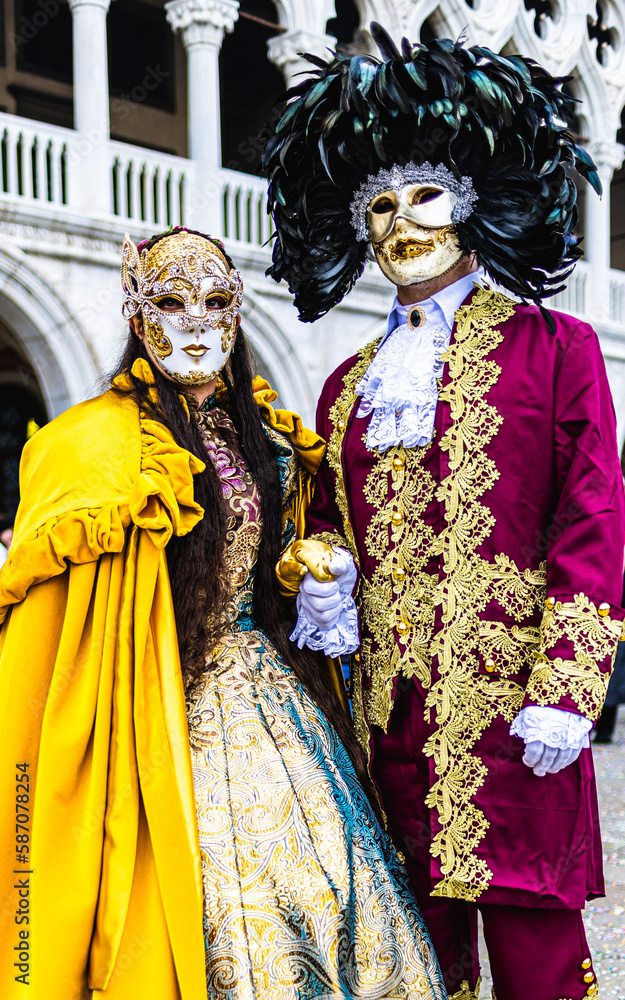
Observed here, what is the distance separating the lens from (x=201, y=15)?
25.7 feet

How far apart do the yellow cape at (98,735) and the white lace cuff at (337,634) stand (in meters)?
0.33

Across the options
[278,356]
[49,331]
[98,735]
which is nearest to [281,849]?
[98,735]

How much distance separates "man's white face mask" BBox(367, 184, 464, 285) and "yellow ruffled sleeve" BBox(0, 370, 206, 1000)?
61 centimetres

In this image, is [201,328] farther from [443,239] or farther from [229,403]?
[443,239]

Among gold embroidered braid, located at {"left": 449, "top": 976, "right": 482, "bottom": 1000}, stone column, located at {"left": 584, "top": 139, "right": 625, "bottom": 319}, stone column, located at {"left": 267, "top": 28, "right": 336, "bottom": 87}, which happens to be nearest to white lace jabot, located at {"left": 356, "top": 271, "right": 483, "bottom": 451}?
gold embroidered braid, located at {"left": 449, "top": 976, "right": 482, "bottom": 1000}

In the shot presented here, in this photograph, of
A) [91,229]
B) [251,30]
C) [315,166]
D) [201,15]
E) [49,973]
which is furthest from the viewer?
[251,30]

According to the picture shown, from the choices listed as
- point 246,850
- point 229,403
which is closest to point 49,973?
point 246,850

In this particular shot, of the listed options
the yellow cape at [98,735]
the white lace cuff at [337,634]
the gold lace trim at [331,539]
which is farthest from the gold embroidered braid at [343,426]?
the yellow cape at [98,735]

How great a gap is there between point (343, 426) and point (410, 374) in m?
0.20

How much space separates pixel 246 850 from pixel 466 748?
0.47m

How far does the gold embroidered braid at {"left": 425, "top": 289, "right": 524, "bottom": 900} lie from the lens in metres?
1.98

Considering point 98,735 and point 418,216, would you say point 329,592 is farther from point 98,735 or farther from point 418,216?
point 418,216

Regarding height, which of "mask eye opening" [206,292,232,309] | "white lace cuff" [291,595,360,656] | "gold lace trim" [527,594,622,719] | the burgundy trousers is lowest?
the burgundy trousers

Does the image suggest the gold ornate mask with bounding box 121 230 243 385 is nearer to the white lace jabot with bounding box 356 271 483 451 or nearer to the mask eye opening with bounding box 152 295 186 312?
the mask eye opening with bounding box 152 295 186 312
